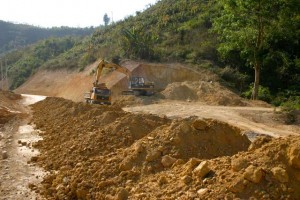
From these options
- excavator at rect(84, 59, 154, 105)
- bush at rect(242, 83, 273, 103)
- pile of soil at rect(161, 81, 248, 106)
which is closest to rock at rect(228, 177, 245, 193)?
pile of soil at rect(161, 81, 248, 106)

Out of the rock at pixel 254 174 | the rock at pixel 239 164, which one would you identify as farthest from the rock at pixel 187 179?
the rock at pixel 254 174

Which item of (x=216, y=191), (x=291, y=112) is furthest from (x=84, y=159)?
(x=291, y=112)

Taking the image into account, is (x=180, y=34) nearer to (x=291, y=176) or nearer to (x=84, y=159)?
(x=84, y=159)

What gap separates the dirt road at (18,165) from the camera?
9.27 metres

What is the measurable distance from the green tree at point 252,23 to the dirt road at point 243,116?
5346 mm

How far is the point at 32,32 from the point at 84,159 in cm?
11819

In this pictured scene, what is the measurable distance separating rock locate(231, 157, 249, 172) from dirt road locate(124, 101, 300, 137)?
7.62 metres

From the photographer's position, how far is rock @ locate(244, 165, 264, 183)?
608cm

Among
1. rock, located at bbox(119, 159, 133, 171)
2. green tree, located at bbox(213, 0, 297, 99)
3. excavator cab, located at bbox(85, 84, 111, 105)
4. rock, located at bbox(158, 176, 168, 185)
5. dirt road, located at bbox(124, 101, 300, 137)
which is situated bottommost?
dirt road, located at bbox(124, 101, 300, 137)

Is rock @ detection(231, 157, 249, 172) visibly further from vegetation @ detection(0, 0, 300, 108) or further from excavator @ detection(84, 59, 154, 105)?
excavator @ detection(84, 59, 154, 105)

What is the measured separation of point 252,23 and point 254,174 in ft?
58.4

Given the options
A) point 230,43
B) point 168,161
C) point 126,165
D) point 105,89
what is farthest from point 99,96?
point 168,161

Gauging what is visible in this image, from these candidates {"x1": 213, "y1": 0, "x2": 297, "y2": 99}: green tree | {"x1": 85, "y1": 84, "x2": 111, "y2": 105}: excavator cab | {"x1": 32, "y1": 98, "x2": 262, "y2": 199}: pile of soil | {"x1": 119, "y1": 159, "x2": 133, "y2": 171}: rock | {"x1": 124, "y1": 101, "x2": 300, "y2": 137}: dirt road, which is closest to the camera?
{"x1": 32, "y1": 98, "x2": 262, "y2": 199}: pile of soil

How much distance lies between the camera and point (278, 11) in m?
22.0
